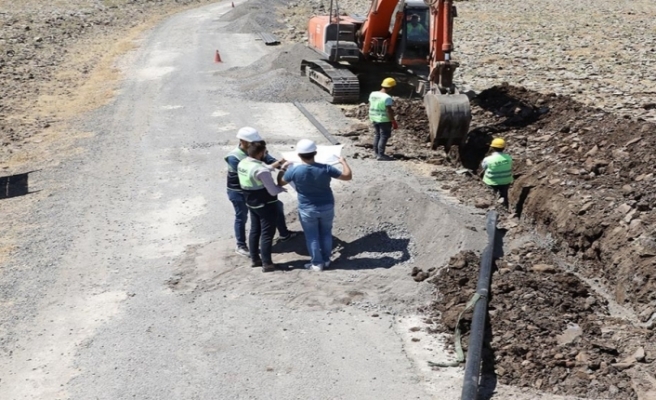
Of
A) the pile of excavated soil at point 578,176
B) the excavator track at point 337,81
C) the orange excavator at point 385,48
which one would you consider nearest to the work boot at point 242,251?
the pile of excavated soil at point 578,176

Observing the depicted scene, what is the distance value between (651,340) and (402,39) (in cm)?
1227

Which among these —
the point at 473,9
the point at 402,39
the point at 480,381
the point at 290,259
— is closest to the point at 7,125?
the point at 402,39

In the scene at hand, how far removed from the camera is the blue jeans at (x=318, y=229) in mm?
9523

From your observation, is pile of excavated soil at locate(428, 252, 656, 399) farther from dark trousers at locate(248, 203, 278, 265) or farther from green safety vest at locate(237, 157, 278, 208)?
green safety vest at locate(237, 157, 278, 208)

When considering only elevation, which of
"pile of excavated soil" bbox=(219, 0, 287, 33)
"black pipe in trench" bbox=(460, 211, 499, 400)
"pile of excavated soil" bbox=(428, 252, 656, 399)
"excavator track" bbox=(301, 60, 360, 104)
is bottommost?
"pile of excavated soil" bbox=(219, 0, 287, 33)

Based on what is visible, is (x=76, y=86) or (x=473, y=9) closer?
(x=76, y=86)

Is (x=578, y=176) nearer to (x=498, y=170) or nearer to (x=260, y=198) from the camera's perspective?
(x=498, y=170)

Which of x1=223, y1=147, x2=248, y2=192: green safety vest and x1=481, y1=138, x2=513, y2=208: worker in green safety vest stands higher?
x1=223, y1=147, x2=248, y2=192: green safety vest

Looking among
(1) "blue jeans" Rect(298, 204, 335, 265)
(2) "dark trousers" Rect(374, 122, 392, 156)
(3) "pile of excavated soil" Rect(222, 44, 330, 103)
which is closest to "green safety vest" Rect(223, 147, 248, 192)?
(1) "blue jeans" Rect(298, 204, 335, 265)

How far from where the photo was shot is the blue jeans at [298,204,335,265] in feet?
31.2

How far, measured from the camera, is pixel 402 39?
62.0ft

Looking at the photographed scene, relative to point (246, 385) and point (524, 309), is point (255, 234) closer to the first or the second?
point (246, 385)

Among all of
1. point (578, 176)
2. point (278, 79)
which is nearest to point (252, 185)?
point (578, 176)

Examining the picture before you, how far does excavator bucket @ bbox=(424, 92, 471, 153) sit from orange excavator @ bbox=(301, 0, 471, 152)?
0.37 m
